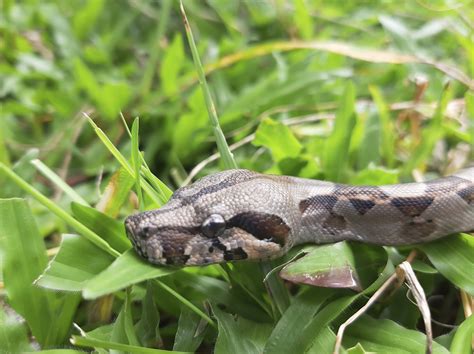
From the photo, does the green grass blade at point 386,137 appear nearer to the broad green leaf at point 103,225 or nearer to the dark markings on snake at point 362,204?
the dark markings on snake at point 362,204

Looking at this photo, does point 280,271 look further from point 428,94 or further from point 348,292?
point 428,94

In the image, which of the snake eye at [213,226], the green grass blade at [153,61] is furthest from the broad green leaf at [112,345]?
the green grass blade at [153,61]

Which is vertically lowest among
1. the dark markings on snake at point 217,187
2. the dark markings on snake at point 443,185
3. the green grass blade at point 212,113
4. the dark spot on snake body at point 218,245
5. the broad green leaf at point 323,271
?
the broad green leaf at point 323,271

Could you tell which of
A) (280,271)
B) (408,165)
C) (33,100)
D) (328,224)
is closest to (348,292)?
(280,271)

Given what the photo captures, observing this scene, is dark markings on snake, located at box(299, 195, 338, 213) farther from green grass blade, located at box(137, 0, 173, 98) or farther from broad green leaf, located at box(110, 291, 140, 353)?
green grass blade, located at box(137, 0, 173, 98)

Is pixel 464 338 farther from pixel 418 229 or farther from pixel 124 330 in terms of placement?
pixel 124 330

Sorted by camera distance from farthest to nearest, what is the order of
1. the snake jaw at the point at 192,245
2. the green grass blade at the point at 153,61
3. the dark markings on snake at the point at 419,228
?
the green grass blade at the point at 153,61
the dark markings on snake at the point at 419,228
the snake jaw at the point at 192,245

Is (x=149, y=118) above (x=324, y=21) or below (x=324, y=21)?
below
